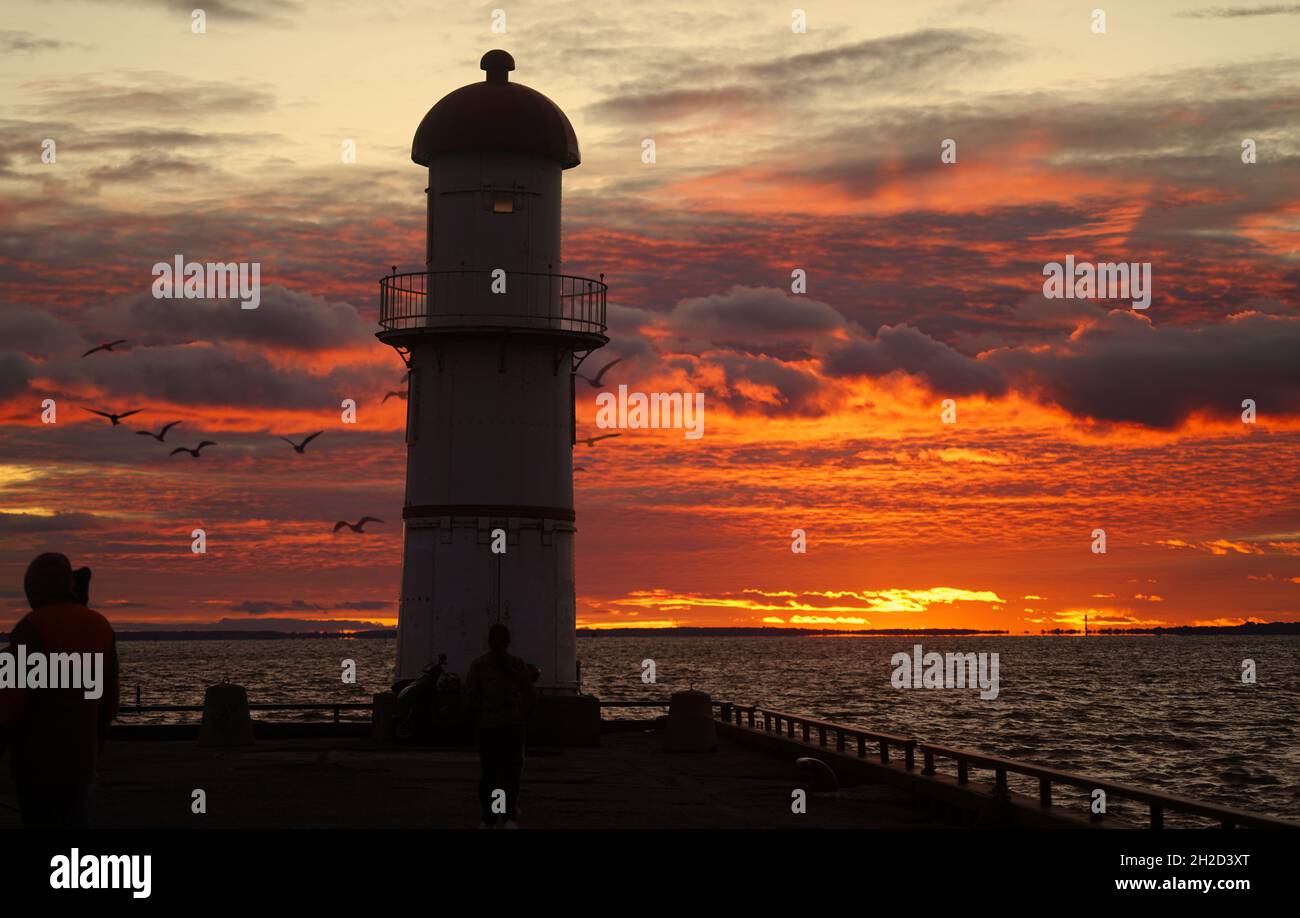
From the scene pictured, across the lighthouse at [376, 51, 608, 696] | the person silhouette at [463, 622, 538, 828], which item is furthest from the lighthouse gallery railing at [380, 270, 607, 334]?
the person silhouette at [463, 622, 538, 828]

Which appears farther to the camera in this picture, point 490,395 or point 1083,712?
point 1083,712

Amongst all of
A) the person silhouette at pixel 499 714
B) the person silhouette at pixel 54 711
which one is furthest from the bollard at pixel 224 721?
the person silhouette at pixel 54 711

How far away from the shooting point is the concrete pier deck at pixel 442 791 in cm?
2080

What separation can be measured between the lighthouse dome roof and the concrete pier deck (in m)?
12.4

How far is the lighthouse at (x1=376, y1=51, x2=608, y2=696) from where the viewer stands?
109ft

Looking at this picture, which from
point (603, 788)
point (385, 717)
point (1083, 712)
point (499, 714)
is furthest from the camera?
point (1083, 712)

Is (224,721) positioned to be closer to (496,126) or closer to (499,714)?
(496,126)

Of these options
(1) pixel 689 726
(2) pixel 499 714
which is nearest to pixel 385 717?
(1) pixel 689 726

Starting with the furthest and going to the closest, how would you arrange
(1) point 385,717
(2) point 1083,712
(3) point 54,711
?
(2) point 1083,712
(1) point 385,717
(3) point 54,711

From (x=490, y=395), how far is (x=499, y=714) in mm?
16306

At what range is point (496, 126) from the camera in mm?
33594

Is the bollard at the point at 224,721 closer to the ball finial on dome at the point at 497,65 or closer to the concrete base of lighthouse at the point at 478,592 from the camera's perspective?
the concrete base of lighthouse at the point at 478,592

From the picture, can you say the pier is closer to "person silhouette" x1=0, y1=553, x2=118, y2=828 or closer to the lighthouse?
the lighthouse

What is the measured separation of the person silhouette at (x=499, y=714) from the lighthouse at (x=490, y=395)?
576 inches
